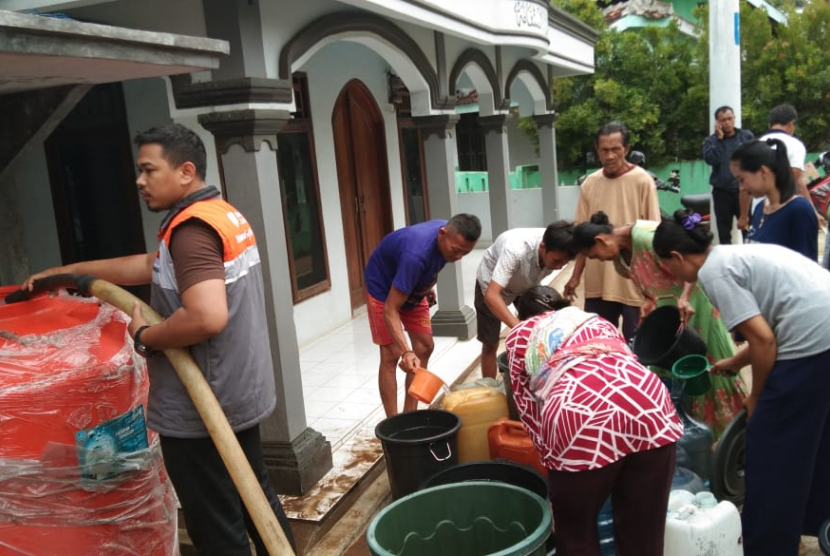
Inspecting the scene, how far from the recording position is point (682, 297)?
3865 millimetres

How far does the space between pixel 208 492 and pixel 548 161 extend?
9746 millimetres

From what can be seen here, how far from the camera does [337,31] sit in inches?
187

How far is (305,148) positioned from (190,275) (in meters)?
5.22

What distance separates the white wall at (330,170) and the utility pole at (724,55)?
4.19 m

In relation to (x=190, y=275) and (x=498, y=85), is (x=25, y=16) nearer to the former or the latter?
(x=190, y=275)

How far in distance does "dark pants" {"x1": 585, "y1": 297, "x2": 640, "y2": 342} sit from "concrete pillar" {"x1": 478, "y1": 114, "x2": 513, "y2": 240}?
3.49 metres

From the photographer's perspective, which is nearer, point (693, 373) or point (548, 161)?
point (693, 373)

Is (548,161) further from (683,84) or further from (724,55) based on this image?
(683,84)

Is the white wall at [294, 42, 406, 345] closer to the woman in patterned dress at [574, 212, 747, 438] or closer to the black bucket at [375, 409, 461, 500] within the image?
the black bucket at [375, 409, 461, 500]

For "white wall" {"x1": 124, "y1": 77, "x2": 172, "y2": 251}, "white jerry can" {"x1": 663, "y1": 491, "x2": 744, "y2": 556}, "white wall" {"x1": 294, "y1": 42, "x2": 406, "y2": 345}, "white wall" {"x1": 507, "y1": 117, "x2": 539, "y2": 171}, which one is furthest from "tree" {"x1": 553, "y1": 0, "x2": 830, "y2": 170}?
"white jerry can" {"x1": 663, "y1": 491, "x2": 744, "y2": 556}

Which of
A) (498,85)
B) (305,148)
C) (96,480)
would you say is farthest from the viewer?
(498,85)

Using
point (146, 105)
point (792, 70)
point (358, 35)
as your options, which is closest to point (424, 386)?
A: point (358, 35)

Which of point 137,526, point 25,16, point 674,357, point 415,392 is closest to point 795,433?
A: point 674,357

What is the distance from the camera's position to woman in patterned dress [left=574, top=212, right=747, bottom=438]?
387 centimetres
